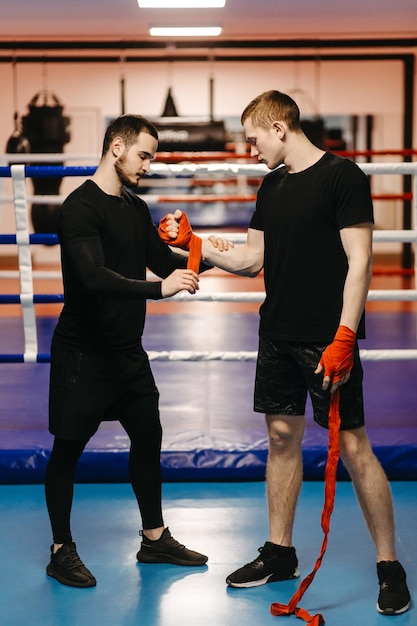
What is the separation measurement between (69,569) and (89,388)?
494mm

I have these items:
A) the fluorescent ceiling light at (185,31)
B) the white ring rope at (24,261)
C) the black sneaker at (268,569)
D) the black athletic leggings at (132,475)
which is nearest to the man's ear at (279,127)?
the black athletic leggings at (132,475)

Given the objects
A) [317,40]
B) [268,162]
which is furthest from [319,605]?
[317,40]

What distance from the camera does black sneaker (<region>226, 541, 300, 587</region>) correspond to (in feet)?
7.72

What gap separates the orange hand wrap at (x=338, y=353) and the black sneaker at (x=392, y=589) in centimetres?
53

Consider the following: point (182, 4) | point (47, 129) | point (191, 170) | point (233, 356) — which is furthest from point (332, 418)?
point (47, 129)

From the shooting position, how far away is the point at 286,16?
828 centimetres

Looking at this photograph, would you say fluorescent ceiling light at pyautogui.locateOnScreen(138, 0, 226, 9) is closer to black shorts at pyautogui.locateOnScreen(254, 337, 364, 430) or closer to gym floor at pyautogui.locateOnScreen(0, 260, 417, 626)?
gym floor at pyautogui.locateOnScreen(0, 260, 417, 626)

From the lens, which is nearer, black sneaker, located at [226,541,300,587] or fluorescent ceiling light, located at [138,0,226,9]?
black sneaker, located at [226,541,300,587]

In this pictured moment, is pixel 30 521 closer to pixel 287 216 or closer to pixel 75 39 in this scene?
pixel 287 216

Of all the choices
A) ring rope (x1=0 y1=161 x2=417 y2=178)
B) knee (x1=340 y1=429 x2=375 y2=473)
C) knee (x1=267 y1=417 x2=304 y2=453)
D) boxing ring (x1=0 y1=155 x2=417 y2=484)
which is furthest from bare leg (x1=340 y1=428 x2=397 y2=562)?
ring rope (x1=0 y1=161 x2=417 y2=178)

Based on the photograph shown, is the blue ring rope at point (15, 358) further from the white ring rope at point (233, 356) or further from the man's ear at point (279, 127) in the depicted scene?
the man's ear at point (279, 127)

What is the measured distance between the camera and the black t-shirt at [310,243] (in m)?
2.15

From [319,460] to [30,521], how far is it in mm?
1045

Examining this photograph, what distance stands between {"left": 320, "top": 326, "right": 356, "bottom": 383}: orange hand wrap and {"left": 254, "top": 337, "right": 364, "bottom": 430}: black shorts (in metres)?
0.10
